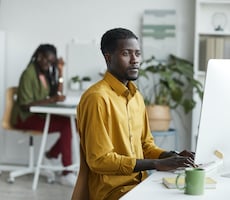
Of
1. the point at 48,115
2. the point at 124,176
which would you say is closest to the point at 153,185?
the point at 124,176

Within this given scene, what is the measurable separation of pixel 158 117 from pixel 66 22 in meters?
1.54

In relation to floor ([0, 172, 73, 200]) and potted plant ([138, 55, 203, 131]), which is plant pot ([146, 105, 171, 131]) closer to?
potted plant ([138, 55, 203, 131])

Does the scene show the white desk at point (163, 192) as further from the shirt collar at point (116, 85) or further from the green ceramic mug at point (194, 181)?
the shirt collar at point (116, 85)

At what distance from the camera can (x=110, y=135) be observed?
2080mm

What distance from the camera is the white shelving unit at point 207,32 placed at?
5031 millimetres

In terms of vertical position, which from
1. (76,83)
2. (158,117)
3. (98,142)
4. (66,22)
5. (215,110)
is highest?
(66,22)

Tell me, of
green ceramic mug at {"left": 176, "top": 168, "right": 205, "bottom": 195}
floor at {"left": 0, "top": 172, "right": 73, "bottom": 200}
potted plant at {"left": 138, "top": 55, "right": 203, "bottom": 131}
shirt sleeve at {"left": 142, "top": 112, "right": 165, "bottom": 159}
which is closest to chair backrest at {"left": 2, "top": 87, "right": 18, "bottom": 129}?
floor at {"left": 0, "top": 172, "right": 73, "bottom": 200}

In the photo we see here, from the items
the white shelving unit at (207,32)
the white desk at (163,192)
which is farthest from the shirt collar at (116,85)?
the white shelving unit at (207,32)

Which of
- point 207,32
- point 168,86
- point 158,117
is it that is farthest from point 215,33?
point 158,117

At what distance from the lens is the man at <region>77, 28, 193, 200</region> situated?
1964 mm

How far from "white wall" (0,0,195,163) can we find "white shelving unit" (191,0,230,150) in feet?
0.55

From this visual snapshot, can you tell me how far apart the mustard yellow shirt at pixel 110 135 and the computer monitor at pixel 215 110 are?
0.95 ft

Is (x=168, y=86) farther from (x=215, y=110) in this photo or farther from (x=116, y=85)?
(x=215, y=110)

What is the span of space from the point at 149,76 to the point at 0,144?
176 centimetres
